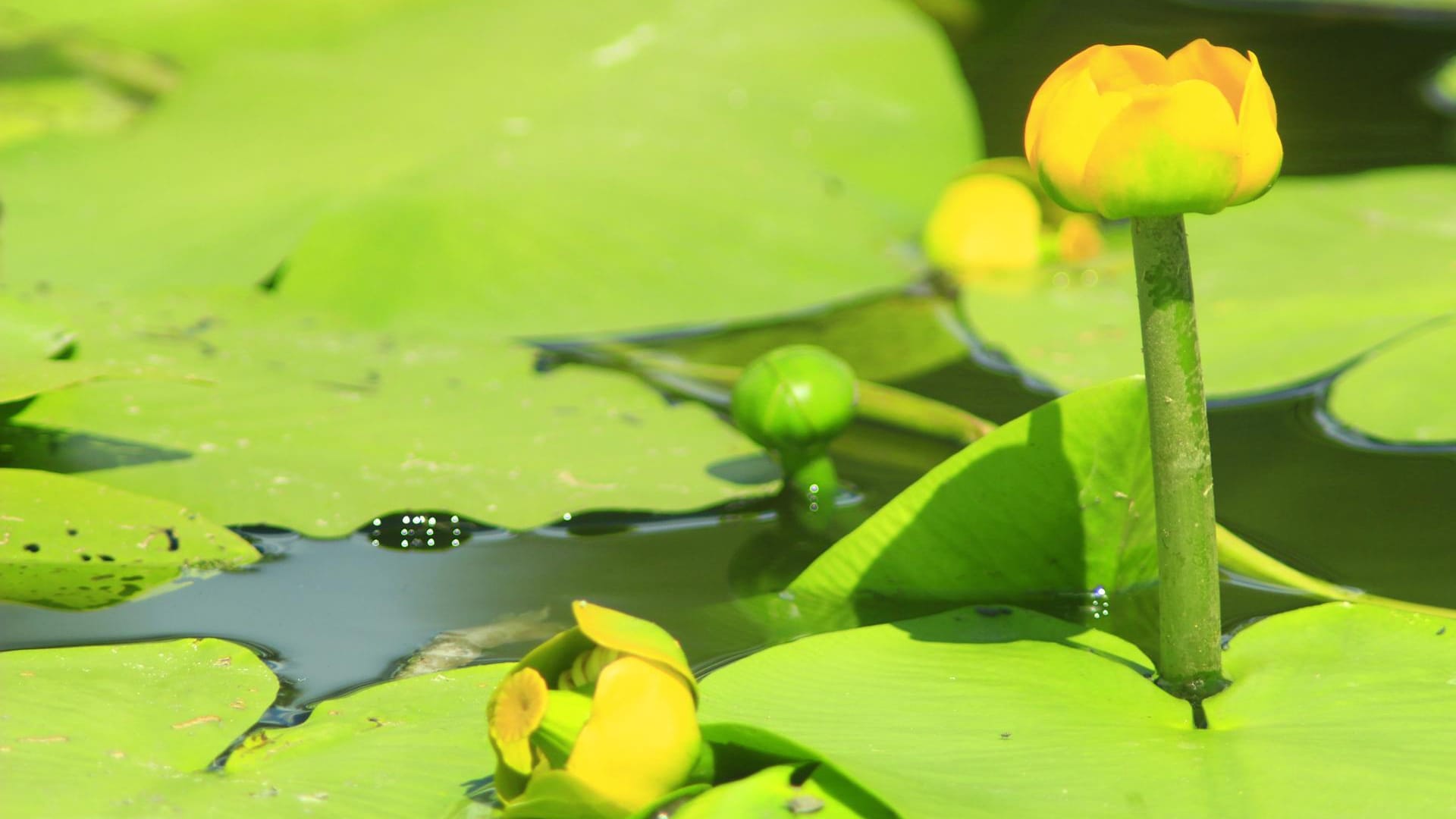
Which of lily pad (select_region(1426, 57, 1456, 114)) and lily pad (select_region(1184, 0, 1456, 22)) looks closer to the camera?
lily pad (select_region(1426, 57, 1456, 114))

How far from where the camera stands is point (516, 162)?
5.28ft

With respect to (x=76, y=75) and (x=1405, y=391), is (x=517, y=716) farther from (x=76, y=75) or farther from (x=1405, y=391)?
(x=76, y=75)

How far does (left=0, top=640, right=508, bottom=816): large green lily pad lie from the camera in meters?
0.65

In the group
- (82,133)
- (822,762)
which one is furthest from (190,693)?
(82,133)

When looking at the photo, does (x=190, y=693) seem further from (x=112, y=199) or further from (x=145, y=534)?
(x=112, y=199)

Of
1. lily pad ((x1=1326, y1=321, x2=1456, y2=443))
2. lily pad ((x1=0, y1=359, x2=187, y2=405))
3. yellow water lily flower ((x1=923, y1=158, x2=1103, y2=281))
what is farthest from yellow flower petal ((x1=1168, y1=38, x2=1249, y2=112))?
yellow water lily flower ((x1=923, y1=158, x2=1103, y2=281))

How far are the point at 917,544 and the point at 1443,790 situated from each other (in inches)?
12.3

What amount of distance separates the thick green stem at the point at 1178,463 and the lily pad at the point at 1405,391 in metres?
0.49

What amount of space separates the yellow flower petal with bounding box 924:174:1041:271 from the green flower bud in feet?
2.07

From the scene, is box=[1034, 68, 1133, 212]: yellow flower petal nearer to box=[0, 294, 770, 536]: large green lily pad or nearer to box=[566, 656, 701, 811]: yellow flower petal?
box=[566, 656, 701, 811]: yellow flower petal

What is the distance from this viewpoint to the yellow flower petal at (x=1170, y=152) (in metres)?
0.58

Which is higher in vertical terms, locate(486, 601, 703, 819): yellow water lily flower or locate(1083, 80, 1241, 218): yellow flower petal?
locate(1083, 80, 1241, 218): yellow flower petal

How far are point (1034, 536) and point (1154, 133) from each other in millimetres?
305

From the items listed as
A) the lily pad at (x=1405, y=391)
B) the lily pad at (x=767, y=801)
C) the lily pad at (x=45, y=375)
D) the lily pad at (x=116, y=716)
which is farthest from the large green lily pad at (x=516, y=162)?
the lily pad at (x=767, y=801)
